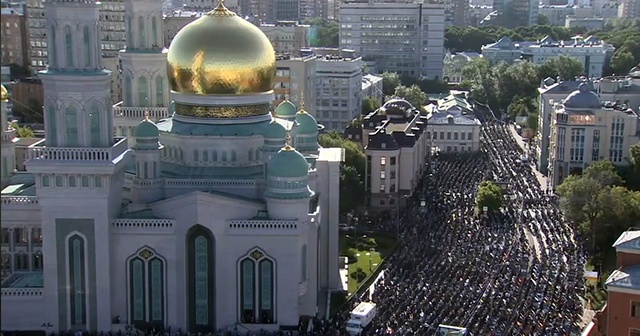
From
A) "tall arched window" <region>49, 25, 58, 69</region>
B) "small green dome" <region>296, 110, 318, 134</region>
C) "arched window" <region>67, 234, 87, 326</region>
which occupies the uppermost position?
"tall arched window" <region>49, 25, 58, 69</region>

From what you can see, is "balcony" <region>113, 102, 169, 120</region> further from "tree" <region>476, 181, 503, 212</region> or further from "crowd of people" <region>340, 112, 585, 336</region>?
"tree" <region>476, 181, 503, 212</region>

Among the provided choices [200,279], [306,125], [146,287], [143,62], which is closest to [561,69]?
[306,125]

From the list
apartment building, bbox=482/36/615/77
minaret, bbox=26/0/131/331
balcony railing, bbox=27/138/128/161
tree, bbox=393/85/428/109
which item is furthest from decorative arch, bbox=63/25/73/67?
apartment building, bbox=482/36/615/77

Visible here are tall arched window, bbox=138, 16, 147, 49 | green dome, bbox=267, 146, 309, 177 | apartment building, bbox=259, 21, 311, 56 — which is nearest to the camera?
green dome, bbox=267, 146, 309, 177

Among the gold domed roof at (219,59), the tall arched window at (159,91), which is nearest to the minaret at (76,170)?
the gold domed roof at (219,59)

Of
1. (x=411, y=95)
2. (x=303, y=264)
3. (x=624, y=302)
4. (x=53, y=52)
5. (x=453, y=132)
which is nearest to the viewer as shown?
(x=624, y=302)

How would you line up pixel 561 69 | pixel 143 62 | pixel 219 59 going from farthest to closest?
pixel 561 69 < pixel 143 62 < pixel 219 59

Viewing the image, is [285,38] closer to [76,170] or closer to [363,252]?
[363,252]

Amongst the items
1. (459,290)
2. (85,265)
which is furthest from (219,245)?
(459,290)
